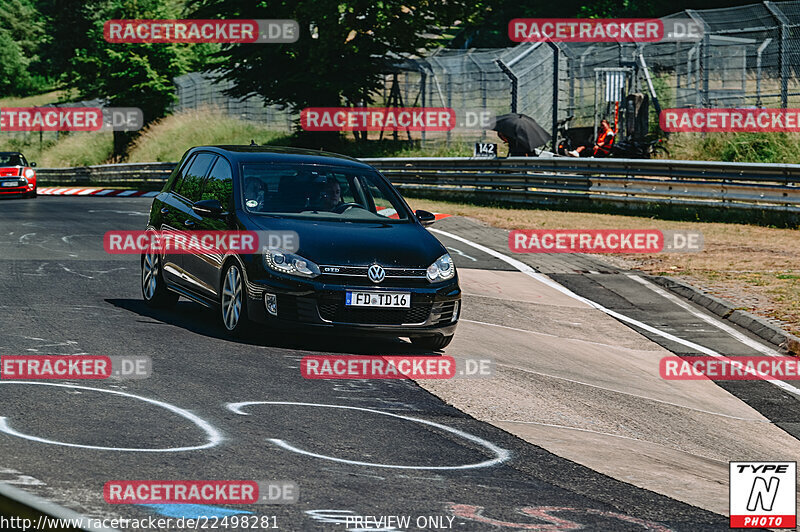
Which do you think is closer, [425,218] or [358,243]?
[358,243]

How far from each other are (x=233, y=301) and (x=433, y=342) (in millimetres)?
1765

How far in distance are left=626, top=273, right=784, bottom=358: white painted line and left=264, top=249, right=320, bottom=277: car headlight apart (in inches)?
201

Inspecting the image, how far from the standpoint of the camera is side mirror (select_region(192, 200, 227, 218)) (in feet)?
32.6

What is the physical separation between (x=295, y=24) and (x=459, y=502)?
32.3m

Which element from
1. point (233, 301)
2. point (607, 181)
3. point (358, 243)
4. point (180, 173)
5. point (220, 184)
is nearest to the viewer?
point (358, 243)

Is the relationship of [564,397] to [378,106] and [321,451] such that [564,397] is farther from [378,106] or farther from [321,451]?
[378,106]

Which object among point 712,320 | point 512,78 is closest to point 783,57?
point 512,78

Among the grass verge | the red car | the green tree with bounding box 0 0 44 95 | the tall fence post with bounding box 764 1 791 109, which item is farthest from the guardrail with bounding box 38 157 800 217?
the green tree with bounding box 0 0 44 95

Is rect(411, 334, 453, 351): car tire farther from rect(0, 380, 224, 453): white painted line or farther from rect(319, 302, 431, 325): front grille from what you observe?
rect(0, 380, 224, 453): white painted line

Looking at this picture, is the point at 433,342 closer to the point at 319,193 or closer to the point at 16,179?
the point at 319,193

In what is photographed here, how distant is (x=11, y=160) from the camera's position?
32.8 m

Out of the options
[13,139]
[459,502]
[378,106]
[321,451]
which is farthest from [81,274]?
[13,139]

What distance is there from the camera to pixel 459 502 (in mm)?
5371

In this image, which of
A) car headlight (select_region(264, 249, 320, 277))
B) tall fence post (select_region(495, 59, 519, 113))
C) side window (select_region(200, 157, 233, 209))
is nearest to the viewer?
car headlight (select_region(264, 249, 320, 277))
